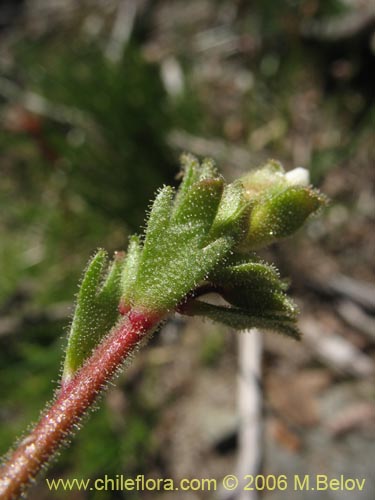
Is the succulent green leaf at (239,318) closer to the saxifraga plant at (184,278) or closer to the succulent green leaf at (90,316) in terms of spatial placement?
the saxifraga plant at (184,278)

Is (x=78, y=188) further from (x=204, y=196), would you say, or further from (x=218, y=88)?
(x=204, y=196)

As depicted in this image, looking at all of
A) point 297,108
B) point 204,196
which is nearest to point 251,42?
point 297,108

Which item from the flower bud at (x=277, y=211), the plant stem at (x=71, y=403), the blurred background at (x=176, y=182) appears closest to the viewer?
the plant stem at (x=71, y=403)

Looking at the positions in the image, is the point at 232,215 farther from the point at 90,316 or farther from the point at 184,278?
the point at 90,316

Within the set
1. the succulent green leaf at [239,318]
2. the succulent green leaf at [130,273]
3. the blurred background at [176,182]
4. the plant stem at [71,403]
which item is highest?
the blurred background at [176,182]

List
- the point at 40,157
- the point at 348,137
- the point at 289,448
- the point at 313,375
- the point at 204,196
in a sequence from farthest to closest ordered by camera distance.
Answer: the point at 40,157 < the point at 348,137 < the point at 313,375 < the point at 289,448 < the point at 204,196

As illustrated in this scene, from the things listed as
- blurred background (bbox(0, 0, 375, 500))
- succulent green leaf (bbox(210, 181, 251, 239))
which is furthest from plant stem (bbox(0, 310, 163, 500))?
blurred background (bbox(0, 0, 375, 500))

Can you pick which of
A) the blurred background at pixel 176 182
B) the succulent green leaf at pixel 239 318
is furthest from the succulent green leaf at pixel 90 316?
the blurred background at pixel 176 182
